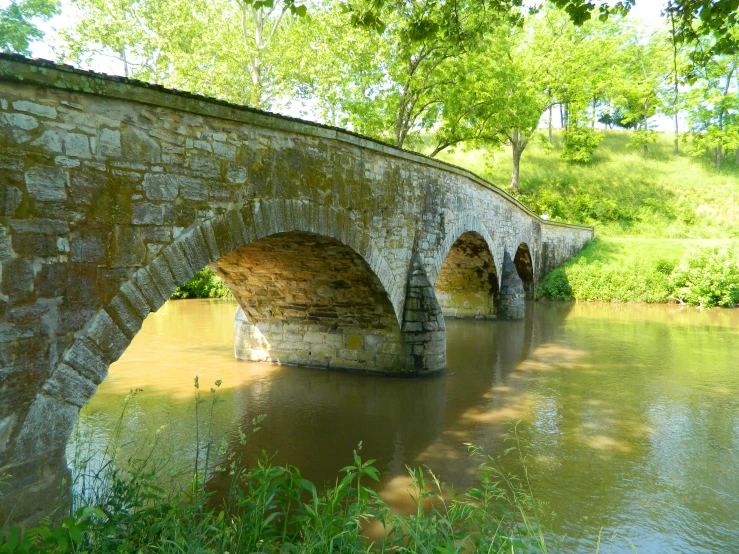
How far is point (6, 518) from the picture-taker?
3.35 meters

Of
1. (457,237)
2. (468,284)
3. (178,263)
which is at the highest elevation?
(457,237)

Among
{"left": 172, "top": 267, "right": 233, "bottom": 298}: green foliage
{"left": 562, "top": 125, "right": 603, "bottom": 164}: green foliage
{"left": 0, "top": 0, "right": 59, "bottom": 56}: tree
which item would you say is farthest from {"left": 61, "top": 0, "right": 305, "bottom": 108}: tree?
{"left": 562, "top": 125, "right": 603, "bottom": 164}: green foliage

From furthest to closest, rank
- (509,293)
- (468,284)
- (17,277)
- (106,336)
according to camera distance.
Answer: (468,284)
(509,293)
(106,336)
(17,277)

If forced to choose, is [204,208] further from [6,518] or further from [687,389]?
[687,389]

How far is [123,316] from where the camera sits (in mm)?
4055

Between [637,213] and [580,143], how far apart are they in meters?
6.13

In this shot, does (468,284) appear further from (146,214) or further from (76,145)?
(76,145)

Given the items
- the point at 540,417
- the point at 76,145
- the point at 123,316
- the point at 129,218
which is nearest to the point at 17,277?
the point at 123,316

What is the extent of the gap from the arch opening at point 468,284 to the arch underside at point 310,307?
6.07 metres

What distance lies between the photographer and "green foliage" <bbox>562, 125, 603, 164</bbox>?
3259cm

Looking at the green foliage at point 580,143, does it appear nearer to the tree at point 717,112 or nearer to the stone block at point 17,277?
the tree at point 717,112

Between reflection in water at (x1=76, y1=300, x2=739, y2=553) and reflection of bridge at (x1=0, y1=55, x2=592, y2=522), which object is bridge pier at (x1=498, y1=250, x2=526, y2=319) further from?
reflection of bridge at (x1=0, y1=55, x2=592, y2=522)

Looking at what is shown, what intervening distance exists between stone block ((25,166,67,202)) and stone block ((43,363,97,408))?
116 cm

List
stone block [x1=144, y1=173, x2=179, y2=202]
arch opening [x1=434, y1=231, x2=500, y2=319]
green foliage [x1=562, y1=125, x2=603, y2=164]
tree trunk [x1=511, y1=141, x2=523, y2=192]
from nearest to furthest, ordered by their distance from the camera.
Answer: stone block [x1=144, y1=173, x2=179, y2=202]
arch opening [x1=434, y1=231, x2=500, y2=319]
tree trunk [x1=511, y1=141, x2=523, y2=192]
green foliage [x1=562, y1=125, x2=603, y2=164]
